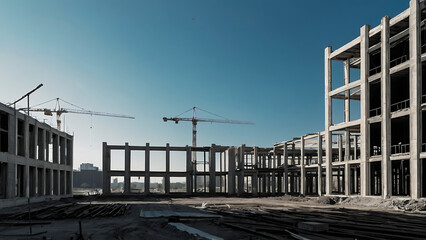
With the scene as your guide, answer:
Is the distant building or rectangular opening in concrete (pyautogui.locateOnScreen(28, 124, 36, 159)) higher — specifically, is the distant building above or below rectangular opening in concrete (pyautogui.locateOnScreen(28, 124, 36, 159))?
below

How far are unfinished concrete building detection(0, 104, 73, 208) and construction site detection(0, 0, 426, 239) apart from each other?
0.13 meters

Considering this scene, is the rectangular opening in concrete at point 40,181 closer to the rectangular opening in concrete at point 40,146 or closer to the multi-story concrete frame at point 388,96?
the rectangular opening in concrete at point 40,146

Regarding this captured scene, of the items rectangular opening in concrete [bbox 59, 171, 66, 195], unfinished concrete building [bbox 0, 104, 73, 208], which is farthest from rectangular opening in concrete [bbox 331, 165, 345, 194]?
rectangular opening in concrete [bbox 59, 171, 66, 195]

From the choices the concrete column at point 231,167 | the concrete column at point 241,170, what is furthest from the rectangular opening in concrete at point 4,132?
the concrete column at point 231,167

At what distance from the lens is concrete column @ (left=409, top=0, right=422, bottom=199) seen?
98.3 ft

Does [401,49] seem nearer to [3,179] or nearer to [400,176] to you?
[400,176]

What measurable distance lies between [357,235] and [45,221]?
15.0 metres

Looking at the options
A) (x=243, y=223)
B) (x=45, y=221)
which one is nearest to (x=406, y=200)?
(x=243, y=223)

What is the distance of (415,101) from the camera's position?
30.3 metres

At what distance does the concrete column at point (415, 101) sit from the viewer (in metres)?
30.0

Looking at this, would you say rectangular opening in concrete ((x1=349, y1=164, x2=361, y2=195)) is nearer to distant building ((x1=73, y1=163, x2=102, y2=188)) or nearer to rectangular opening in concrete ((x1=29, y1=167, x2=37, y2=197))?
rectangular opening in concrete ((x1=29, y1=167, x2=37, y2=197))

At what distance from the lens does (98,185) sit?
14388 cm

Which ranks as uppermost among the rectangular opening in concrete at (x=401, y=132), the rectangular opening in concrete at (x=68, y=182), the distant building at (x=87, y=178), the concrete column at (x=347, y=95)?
the concrete column at (x=347, y=95)

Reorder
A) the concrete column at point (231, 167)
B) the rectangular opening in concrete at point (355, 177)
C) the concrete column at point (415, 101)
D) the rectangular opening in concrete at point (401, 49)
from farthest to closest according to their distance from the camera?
→ the concrete column at point (231, 167)
the rectangular opening in concrete at point (355, 177)
the rectangular opening in concrete at point (401, 49)
the concrete column at point (415, 101)
